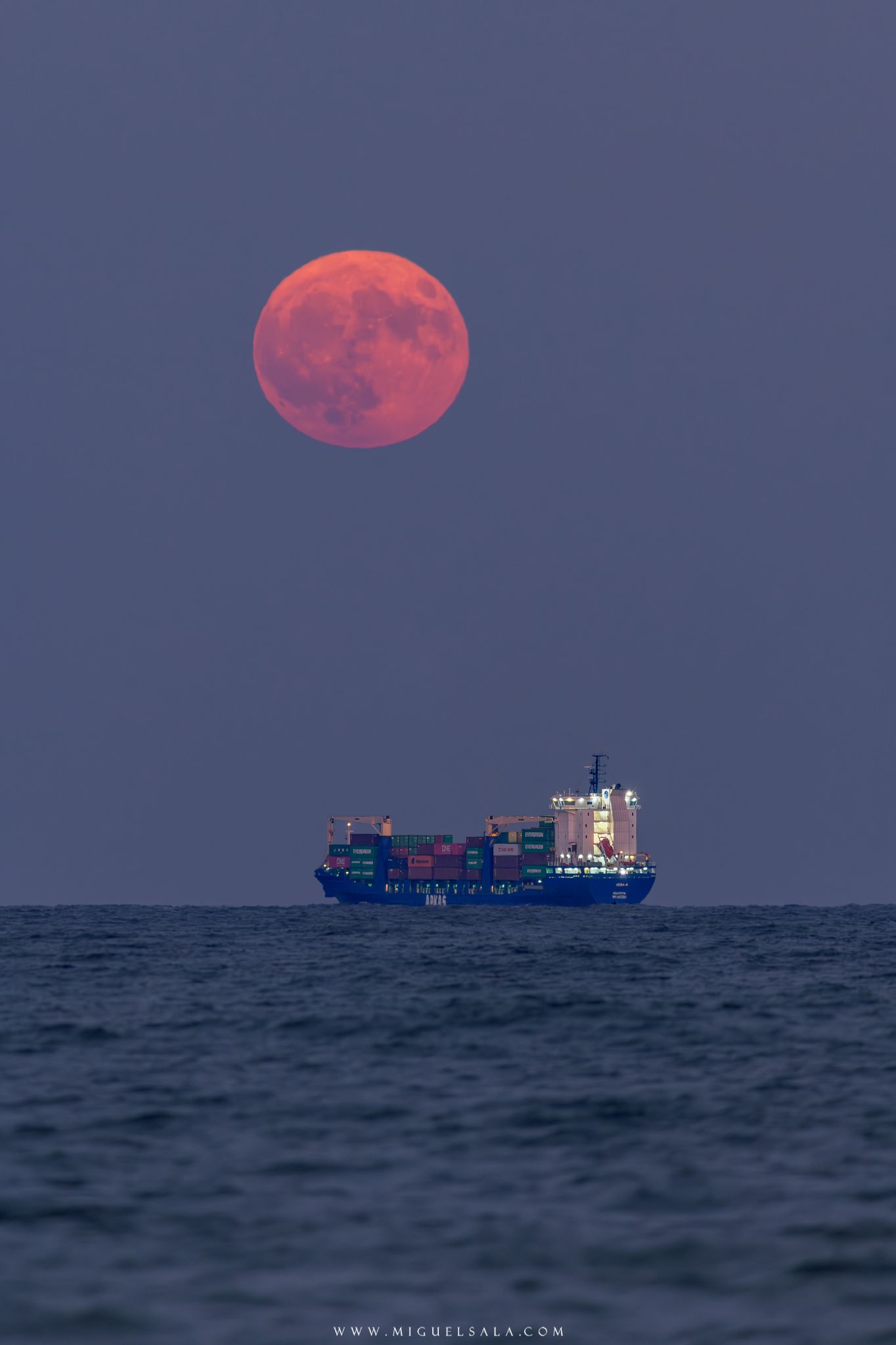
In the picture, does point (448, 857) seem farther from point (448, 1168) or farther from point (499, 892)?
point (448, 1168)

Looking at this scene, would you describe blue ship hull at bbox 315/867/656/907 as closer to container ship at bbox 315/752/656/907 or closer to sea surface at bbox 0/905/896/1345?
container ship at bbox 315/752/656/907

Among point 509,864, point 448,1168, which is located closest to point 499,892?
point 509,864

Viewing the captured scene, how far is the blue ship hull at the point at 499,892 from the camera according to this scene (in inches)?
7328

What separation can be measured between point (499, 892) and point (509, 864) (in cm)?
384

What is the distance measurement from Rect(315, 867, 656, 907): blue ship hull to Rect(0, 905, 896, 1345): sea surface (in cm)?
15242

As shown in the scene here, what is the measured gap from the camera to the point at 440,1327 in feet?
35.4

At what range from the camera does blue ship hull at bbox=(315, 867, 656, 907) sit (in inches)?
7328

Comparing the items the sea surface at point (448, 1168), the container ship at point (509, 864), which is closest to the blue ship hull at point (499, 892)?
the container ship at point (509, 864)

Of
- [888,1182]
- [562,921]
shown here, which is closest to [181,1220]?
[888,1182]

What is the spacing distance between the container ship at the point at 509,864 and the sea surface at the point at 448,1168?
153 metres

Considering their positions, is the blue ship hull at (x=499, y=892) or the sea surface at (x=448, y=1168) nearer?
the sea surface at (x=448, y=1168)

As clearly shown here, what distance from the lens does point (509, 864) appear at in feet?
616

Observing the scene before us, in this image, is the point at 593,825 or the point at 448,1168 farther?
the point at 593,825

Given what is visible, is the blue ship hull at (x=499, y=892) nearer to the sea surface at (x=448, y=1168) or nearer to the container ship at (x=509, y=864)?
the container ship at (x=509, y=864)
